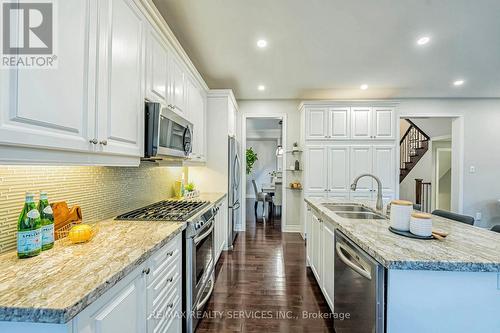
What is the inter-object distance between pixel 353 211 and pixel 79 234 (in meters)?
2.48

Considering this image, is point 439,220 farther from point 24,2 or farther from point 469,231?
point 24,2

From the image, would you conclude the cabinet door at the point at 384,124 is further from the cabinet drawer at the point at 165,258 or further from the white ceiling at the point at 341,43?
the cabinet drawer at the point at 165,258

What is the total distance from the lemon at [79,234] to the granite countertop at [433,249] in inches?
59.5

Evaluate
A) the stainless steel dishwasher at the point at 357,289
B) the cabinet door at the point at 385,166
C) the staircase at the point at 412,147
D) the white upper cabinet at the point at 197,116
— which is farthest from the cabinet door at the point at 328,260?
the staircase at the point at 412,147

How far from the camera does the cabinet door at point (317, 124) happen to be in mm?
4312

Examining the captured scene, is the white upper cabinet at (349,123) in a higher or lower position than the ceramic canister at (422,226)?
higher

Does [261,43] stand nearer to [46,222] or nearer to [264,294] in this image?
[46,222]

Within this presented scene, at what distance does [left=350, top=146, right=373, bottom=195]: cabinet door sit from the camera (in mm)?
4250

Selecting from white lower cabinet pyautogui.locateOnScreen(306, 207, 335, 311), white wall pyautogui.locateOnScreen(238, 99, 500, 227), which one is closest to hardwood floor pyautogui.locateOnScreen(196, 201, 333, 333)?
white lower cabinet pyautogui.locateOnScreen(306, 207, 335, 311)

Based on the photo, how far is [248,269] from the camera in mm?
2969

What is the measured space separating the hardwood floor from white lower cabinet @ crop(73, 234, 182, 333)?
0.63 meters

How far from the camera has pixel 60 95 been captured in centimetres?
97

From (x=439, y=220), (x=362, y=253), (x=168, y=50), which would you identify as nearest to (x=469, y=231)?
(x=439, y=220)

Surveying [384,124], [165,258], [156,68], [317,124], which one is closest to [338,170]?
[317,124]
